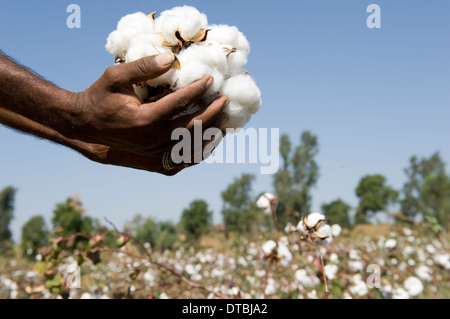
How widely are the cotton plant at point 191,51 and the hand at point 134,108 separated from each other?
5cm

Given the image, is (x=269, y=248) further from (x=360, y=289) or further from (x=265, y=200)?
(x=360, y=289)

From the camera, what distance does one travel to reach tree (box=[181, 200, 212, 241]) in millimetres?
22703

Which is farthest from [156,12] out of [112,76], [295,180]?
[295,180]

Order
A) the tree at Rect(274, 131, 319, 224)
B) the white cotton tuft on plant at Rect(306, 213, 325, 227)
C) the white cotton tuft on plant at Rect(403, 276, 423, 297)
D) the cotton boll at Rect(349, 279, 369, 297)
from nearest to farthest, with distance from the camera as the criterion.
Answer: the white cotton tuft on plant at Rect(306, 213, 325, 227) → the white cotton tuft on plant at Rect(403, 276, 423, 297) → the cotton boll at Rect(349, 279, 369, 297) → the tree at Rect(274, 131, 319, 224)

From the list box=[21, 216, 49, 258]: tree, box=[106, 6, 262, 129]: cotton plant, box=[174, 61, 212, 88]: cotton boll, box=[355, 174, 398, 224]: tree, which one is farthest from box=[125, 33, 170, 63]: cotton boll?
box=[355, 174, 398, 224]: tree

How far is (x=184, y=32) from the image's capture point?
112 cm

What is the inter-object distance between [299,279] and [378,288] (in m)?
0.55

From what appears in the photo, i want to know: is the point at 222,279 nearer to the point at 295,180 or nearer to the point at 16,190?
the point at 16,190

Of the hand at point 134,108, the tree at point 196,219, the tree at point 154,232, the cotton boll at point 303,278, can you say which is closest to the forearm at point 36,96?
the hand at point 134,108

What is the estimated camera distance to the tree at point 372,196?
44.6 meters

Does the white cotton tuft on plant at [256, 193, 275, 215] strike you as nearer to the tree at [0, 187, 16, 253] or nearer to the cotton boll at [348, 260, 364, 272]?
the cotton boll at [348, 260, 364, 272]

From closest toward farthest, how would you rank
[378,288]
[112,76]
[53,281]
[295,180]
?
1. [112,76]
2. [53,281]
3. [378,288]
4. [295,180]

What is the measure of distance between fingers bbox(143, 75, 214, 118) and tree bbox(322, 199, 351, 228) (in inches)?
1334

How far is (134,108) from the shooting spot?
104cm
